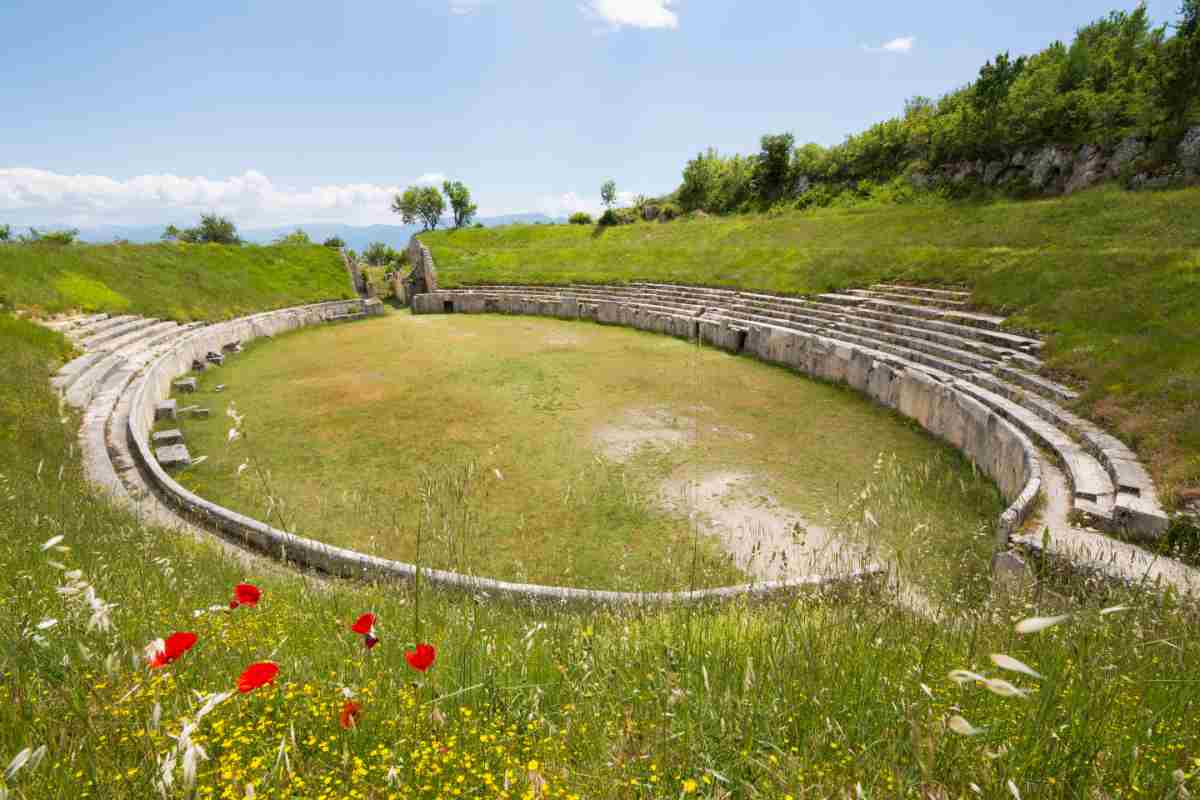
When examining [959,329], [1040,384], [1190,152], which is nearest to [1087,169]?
[1190,152]

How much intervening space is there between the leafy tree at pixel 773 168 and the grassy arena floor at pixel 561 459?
92.3ft

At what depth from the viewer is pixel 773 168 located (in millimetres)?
42781

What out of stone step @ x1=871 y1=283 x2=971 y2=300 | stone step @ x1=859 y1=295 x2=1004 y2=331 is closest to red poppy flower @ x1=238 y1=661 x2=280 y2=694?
stone step @ x1=859 y1=295 x2=1004 y2=331

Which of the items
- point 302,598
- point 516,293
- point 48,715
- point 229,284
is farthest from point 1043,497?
point 229,284

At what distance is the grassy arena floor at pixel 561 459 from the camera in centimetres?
787

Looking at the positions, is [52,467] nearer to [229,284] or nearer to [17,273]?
[17,273]

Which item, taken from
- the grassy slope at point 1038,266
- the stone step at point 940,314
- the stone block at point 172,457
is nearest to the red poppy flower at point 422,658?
the grassy slope at point 1038,266

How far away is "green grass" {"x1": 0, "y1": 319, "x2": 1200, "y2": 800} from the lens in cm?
212

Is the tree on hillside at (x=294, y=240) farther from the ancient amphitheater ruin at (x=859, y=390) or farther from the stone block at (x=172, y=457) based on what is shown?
the stone block at (x=172, y=457)

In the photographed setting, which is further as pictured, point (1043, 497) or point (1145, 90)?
point (1145, 90)

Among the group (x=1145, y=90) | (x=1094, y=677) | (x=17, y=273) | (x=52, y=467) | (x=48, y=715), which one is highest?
(x=1145, y=90)

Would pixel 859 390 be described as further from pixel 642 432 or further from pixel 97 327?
pixel 97 327

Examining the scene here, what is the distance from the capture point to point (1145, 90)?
25.0 m

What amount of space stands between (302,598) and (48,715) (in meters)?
2.31
